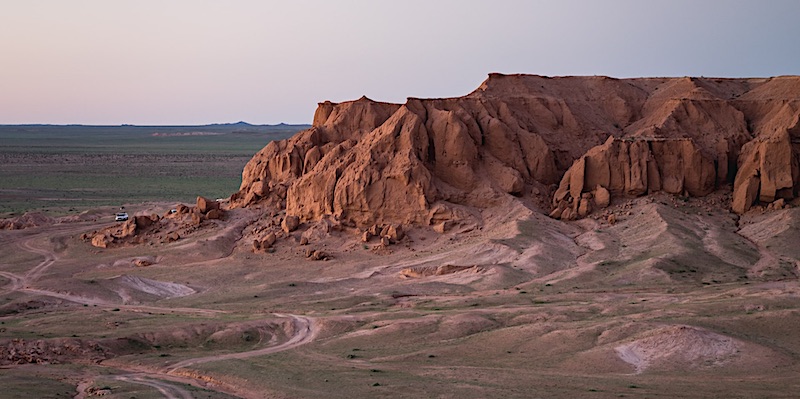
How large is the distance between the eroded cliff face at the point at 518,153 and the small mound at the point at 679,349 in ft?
78.9

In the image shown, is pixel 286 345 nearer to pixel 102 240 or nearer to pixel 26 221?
pixel 102 240

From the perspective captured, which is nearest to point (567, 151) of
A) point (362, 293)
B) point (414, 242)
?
point (414, 242)

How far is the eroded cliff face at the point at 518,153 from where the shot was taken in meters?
57.2

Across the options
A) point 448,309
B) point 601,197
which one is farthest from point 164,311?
point 601,197

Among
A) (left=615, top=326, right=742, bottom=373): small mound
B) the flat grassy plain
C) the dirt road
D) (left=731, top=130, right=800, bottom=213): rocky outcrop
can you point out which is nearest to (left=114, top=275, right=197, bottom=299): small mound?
the dirt road

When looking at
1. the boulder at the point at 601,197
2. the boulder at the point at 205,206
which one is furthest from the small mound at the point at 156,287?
the boulder at the point at 601,197

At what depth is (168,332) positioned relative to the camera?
38.9m

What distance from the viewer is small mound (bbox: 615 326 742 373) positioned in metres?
32.1

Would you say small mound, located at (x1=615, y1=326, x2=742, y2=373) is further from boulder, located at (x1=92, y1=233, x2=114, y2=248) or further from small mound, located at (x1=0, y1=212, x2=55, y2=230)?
small mound, located at (x1=0, y1=212, x2=55, y2=230)

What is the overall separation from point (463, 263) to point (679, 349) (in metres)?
19.4

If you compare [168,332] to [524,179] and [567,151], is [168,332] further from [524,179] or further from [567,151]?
[567,151]

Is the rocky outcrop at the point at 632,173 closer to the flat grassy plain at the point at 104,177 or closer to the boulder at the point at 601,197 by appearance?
the boulder at the point at 601,197

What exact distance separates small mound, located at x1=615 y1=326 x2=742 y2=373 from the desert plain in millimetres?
82

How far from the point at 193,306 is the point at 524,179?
76.8ft
